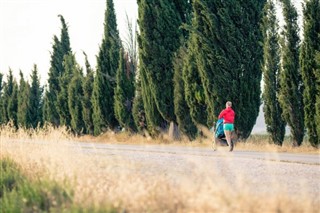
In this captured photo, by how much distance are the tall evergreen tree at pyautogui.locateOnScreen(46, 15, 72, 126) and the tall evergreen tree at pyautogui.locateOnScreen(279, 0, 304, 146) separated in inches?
1117

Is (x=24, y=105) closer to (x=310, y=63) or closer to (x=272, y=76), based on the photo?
(x=272, y=76)

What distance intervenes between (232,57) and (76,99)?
69.1ft

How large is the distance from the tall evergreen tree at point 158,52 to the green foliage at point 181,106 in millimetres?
1079

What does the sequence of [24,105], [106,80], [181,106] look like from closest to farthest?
[181,106] → [106,80] → [24,105]

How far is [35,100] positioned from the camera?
2181 inches

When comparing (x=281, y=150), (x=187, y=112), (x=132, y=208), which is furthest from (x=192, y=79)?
(x=132, y=208)

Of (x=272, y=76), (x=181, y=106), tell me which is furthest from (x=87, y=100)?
(x=272, y=76)

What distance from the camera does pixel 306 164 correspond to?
13.9m

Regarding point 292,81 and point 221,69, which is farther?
point 221,69

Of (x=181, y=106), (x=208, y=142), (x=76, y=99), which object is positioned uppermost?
(x=76, y=99)

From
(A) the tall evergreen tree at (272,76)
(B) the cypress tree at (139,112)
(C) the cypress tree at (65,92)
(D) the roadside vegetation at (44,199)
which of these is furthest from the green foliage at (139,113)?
(D) the roadside vegetation at (44,199)

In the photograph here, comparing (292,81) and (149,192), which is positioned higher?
(292,81)

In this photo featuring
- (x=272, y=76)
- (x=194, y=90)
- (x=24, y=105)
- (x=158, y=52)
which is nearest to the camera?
(x=272, y=76)

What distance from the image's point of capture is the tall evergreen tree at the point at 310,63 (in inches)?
840
